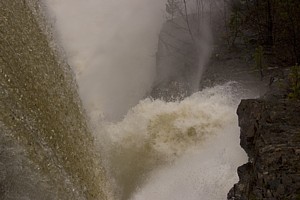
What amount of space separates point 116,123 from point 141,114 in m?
0.72

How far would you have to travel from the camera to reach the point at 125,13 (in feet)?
51.3

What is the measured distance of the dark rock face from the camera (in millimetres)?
6363

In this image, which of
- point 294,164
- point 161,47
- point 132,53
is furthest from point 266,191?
point 132,53

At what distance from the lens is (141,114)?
10.9m

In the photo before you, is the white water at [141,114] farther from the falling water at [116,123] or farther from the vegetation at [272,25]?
the vegetation at [272,25]

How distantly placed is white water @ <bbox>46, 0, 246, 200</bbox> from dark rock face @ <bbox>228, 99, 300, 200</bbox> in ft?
2.48

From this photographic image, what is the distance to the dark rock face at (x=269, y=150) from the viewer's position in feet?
20.9

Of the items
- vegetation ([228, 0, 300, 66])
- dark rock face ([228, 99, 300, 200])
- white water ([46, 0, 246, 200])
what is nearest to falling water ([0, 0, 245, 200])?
white water ([46, 0, 246, 200])

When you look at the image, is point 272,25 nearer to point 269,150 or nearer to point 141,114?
point 141,114

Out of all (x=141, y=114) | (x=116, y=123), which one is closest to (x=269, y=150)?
(x=141, y=114)

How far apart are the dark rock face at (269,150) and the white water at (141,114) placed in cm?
76

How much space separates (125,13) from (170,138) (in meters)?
6.47

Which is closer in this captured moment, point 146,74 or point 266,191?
point 266,191

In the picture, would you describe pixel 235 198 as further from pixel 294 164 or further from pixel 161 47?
pixel 161 47
